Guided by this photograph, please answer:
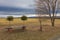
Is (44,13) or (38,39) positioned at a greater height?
(44,13)

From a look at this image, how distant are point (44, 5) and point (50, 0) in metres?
1.95

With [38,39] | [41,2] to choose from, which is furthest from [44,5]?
[38,39]

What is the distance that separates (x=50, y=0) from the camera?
1523 inches

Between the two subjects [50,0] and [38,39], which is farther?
[50,0]

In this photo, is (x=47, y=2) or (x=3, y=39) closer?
(x=3, y=39)

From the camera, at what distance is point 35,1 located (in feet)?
128

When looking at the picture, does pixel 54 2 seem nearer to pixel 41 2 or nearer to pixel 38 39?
pixel 41 2

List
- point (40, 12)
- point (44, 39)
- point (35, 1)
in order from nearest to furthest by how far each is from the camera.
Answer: point (44, 39)
point (40, 12)
point (35, 1)

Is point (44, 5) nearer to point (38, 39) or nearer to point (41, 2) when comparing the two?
point (41, 2)

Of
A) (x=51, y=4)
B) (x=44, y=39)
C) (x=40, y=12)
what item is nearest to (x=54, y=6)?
(x=51, y=4)

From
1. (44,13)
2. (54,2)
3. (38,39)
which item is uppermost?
(54,2)

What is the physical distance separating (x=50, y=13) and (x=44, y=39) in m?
19.4

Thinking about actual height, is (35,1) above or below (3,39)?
above

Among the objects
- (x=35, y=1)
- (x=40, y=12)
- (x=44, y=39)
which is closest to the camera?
(x=44, y=39)
